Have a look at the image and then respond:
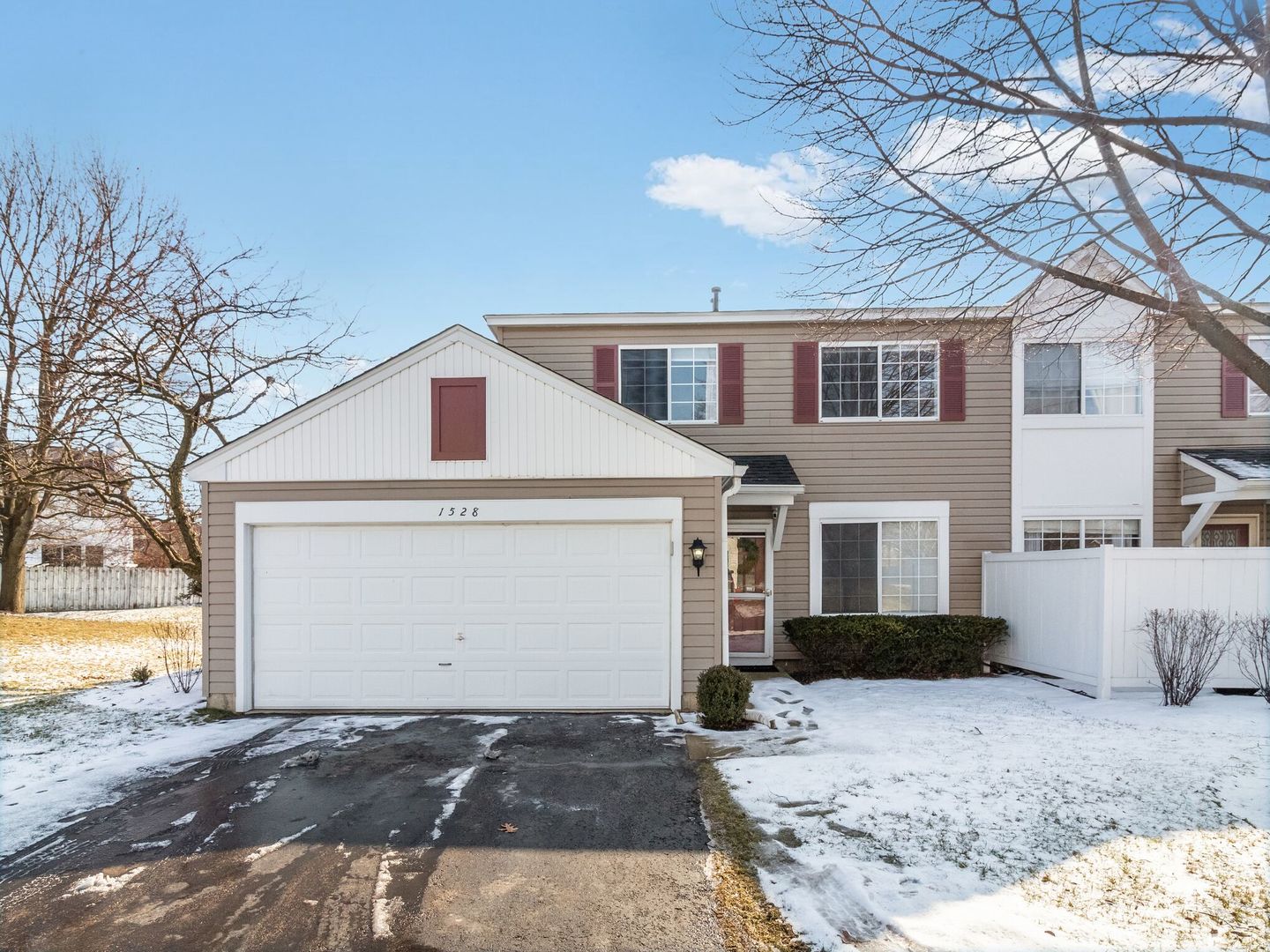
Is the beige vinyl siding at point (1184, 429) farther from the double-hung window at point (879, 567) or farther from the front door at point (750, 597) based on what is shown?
the front door at point (750, 597)

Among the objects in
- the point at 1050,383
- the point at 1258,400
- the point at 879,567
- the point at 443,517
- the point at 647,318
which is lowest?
the point at 879,567

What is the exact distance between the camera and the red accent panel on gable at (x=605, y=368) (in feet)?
36.8

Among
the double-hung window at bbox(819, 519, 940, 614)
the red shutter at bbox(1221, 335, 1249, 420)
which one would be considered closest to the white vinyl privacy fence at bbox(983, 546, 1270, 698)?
the double-hung window at bbox(819, 519, 940, 614)

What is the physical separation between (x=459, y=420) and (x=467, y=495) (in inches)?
35.0

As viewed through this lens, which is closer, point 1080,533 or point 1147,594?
point 1147,594

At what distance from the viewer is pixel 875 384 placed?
11078 millimetres

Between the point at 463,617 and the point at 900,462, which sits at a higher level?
the point at 900,462

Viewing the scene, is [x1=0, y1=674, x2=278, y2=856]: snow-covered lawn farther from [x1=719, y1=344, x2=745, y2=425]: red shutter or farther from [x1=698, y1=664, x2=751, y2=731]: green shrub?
[x1=719, y1=344, x2=745, y2=425]: red shutter

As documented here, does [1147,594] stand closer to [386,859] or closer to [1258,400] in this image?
[1258,400]

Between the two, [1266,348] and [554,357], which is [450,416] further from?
[1266,348]

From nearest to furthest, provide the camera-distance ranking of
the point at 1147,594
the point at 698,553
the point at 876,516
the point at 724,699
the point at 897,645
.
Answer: the point at 724,699
the point at 698,553
the point at 1147,594
the point at 897,645
the point at 876,516

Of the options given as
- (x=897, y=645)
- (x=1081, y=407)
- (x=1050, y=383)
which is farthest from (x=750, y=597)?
(x=1081, y=407)

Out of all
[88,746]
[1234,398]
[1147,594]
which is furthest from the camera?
[1234,398]

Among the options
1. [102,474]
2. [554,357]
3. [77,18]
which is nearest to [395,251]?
[554,357]
